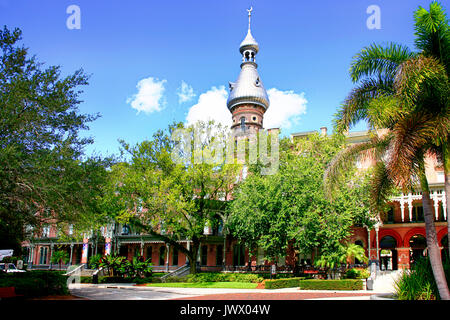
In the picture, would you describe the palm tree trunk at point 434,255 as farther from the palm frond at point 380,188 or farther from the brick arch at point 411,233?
the brick arch at point 411,233

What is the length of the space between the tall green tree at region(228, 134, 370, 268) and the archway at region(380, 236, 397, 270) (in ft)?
31.0

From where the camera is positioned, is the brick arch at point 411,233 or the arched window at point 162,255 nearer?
the brick arch at point 411,233

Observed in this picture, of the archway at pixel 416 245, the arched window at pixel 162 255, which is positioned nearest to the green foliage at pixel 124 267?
the arched window at pixel 162 255

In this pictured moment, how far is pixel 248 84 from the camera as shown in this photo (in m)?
60.4

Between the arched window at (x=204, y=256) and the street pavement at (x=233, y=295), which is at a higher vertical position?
the arched window at (x=204, y=256)

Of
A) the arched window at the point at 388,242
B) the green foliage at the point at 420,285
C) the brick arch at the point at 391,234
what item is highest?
the brick arch at the point at 391,234

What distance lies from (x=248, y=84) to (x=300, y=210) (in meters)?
35.9

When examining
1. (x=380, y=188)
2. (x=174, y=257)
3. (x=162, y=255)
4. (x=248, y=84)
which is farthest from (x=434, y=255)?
(x=248, y=84)

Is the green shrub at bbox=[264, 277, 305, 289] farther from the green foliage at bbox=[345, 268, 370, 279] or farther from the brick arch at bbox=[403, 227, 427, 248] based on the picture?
the brick arch at bbox=[403, 227, 427, 248]

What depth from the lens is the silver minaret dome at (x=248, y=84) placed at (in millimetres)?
59562

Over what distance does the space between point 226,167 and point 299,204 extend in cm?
654

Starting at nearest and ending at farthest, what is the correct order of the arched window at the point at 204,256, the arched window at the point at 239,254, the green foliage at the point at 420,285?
the green foliage at the point at 420,285
the arched window at the point at 204,256
the arched window at the point at 239,254

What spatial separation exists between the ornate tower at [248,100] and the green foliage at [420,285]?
44203 mm

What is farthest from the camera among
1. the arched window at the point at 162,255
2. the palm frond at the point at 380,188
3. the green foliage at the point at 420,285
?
the arched window at the point at 162,255
